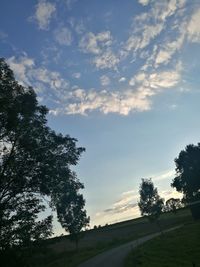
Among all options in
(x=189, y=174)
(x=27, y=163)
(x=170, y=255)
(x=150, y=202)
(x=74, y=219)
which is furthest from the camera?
(x=189, y=174)

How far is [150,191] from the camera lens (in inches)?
3492

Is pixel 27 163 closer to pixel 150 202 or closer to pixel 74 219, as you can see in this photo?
pixel 74 219

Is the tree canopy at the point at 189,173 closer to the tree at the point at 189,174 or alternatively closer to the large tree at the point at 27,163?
the tree at the point at 189,174

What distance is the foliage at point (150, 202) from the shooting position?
85875 mm

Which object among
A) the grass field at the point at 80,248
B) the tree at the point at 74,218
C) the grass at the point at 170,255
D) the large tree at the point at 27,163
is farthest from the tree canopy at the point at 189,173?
the large tree at the point at 27,163

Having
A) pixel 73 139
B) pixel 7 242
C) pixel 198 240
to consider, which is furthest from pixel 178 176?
pixel 7 242

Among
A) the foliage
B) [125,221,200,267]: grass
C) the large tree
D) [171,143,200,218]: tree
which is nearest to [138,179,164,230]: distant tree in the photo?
the foliage

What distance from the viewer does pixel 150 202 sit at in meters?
86.8

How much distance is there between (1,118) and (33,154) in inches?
128

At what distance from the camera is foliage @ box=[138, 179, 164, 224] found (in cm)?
8588

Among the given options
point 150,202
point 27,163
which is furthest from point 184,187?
point 27,163

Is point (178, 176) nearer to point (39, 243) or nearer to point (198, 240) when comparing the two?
point (198, 240)

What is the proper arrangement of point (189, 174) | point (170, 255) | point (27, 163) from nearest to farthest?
point (27, 163) → point (170, 255) → point (189, 174)

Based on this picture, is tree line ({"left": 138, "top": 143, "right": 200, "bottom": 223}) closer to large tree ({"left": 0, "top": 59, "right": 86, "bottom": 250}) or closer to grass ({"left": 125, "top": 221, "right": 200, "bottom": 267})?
grass ({"left": 125, "top": 221, "right": 200, "bottom": 267})
